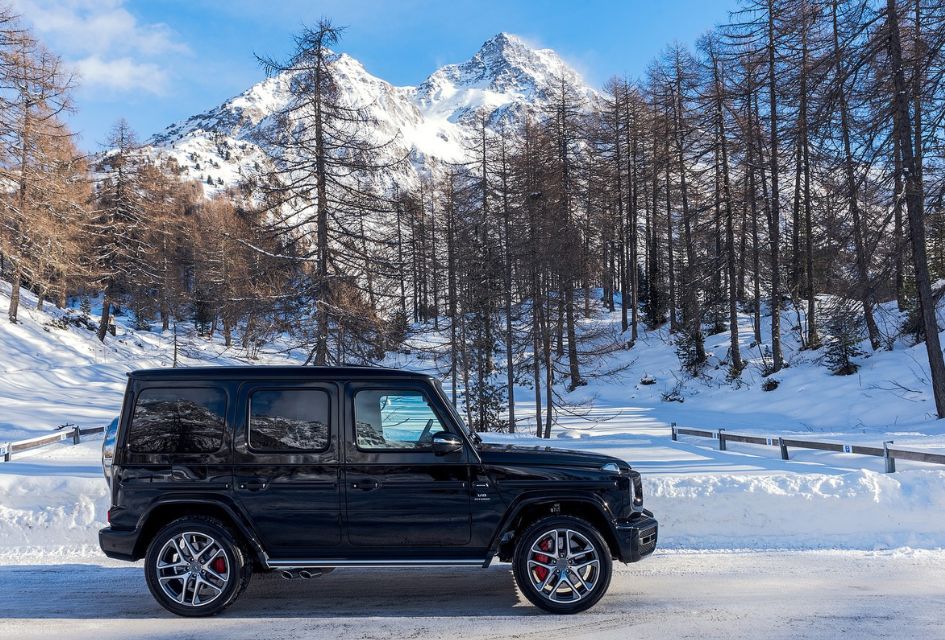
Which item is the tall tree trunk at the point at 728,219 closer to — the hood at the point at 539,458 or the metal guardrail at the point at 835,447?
the metal guardrail at the point at 835,447

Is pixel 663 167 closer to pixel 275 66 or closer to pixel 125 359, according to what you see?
pixel 275 66

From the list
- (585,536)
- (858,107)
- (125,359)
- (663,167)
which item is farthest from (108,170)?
(585,536)

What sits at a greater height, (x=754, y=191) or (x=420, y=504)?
(x=754, y=191)

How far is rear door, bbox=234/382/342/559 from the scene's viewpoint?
5.52 meters

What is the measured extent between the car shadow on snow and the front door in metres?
0.64

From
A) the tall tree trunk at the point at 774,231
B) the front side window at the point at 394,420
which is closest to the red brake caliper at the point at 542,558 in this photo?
the front side window at the point at 394,420

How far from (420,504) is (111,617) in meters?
2.78

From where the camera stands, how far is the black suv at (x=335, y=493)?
216 inches

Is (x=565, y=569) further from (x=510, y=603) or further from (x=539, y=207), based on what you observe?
(x=539, y=207)

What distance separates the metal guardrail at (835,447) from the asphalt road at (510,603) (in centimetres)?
270

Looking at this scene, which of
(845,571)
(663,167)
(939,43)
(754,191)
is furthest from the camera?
(663,167)

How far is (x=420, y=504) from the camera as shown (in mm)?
5516

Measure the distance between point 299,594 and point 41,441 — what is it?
10.6m

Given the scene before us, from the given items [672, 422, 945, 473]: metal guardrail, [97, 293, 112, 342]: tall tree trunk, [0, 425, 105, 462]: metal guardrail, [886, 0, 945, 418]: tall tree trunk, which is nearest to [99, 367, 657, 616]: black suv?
[672, 422, 945, 473]: metal guardrail
